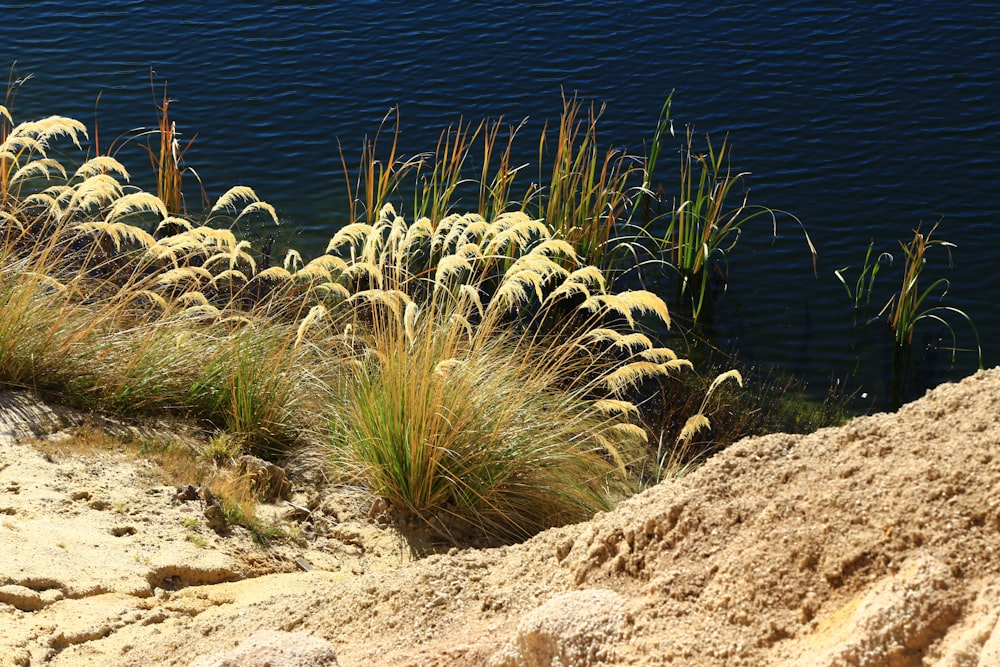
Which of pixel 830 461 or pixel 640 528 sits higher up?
pixel 830 461

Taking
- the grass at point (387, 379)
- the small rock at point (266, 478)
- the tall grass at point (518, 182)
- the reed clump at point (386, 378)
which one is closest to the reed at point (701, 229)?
the tall grass at point (518, 182)

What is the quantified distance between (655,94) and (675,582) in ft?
31.6

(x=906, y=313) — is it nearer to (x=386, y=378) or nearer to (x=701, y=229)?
(x=701, y=229)

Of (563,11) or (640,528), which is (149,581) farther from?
(563,11)

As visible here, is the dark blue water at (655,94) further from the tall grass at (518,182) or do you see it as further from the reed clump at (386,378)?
the reed clump at (386,378)

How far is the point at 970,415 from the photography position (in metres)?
2.87

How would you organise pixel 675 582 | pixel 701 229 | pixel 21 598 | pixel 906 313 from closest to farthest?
pixel 675 582
pixel 21 598
pixel 906 313
pixel 701 229

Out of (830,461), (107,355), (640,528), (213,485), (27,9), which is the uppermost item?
(27,9)

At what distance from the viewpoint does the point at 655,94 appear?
38.5 ft

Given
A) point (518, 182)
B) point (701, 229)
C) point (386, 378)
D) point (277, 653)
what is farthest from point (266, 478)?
point (518, 182)

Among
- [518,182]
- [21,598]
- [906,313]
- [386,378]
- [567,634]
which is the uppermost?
[567,634]

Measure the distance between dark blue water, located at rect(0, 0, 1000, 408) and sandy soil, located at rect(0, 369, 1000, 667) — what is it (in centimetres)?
516

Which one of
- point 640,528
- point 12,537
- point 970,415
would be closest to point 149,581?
point 12,537

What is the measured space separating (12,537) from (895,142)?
30.1 ft
